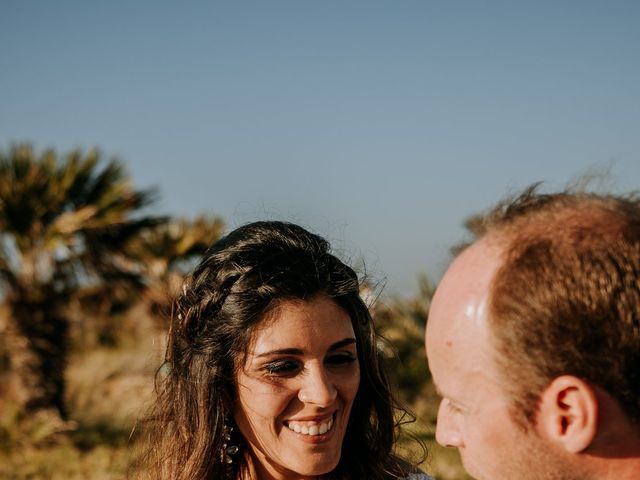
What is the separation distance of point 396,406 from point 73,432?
8.57 m

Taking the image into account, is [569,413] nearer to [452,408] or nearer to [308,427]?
[452,408]

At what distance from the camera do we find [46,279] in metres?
10.9

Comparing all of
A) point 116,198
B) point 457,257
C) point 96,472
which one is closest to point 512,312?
point 457,257

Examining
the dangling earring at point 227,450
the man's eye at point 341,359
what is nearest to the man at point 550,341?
the man's eye at point 341,359

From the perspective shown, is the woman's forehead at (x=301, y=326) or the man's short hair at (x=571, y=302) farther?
the woman's forehead at (x=301, y=326)

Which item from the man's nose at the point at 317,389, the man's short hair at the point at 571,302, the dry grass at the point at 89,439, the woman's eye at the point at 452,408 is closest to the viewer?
the man's short hair at the point at 571,302

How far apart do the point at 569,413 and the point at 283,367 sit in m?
1.71

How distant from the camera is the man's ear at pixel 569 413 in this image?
1.37 meters

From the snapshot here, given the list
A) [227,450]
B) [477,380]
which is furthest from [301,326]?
[477,380]

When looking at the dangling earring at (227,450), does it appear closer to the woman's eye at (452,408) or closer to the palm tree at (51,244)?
the woman's eye at (452,408)

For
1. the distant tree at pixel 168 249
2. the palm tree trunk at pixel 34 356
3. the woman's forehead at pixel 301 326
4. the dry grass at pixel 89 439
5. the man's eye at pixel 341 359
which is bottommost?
A: the dry grass at pixel 89 439

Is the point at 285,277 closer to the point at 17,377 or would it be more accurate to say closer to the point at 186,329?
the point at 186,329

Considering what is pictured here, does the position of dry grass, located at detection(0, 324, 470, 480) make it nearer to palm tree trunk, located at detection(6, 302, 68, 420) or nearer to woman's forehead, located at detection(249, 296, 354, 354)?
palm tree trunk, located at detection(6, 302, 68, 420)

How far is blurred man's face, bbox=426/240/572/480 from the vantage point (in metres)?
1.46
